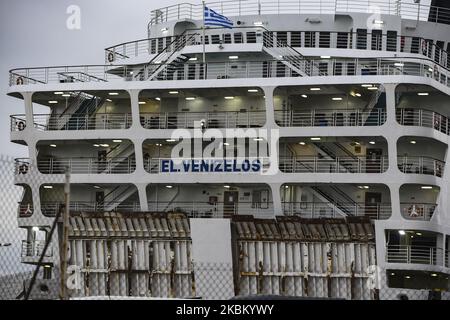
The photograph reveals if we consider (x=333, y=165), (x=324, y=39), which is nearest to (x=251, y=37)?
(x=324, y=39)

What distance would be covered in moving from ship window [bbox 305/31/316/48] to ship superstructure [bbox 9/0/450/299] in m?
0.07

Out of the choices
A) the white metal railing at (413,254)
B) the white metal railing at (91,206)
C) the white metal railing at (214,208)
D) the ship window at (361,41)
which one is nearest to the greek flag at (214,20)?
the ship window at (361,41)

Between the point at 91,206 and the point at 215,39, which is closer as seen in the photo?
the point at 91,206

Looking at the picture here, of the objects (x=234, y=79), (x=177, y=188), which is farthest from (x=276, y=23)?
(x=177, y=188)

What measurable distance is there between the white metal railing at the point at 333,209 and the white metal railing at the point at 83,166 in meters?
6.09

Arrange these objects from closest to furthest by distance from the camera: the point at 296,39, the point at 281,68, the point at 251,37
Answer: the point at 281,68
the point at 251,37
the point at 296,39

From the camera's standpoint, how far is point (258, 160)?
38.0m

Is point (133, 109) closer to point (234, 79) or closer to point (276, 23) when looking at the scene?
point (234, 79)

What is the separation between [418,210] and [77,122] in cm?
1269

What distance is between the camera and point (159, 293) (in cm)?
3747

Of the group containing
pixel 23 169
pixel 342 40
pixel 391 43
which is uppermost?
pixel 342 40

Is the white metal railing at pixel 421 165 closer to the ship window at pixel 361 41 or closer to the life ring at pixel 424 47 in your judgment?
the ship window at pixel 361 41

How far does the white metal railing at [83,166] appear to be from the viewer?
4056cm

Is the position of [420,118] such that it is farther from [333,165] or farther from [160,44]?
[160,44]
